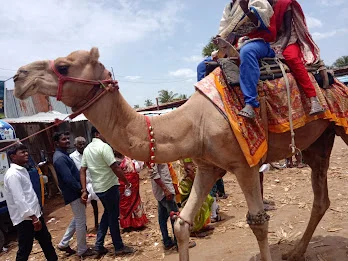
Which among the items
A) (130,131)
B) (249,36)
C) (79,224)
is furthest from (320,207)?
(79,224)

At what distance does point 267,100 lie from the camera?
3.37 meters

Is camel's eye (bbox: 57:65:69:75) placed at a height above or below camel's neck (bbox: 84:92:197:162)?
above

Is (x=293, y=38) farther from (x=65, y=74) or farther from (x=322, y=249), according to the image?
(x=322, y=249)

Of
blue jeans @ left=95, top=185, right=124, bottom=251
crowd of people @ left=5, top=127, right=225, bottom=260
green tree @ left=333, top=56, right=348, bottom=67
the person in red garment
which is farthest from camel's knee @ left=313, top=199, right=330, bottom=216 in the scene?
green tree @ left=333, top=56, right=348, bottom=67

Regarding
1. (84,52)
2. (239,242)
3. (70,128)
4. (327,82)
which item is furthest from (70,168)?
(70,128)

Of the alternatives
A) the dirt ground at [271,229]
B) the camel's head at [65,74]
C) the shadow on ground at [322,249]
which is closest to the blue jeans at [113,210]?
the dirt ground at [271,229]

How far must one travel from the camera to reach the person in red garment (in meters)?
3.65

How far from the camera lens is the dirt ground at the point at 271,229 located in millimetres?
4668

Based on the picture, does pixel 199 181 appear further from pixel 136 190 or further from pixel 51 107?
pixel 51 107

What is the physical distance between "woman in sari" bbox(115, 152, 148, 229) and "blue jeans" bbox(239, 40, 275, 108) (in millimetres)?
4440

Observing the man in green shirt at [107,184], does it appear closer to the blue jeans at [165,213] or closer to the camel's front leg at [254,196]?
the blue jeans at [165,213]

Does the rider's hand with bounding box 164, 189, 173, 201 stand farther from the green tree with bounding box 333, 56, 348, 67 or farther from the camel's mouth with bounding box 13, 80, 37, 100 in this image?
the green tree with bounding box 333, 56, 348, 67

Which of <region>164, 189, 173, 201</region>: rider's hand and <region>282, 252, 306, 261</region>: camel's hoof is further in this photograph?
<region>164, 189, 173, 201</region>: rider's hand

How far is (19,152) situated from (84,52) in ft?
9.11
